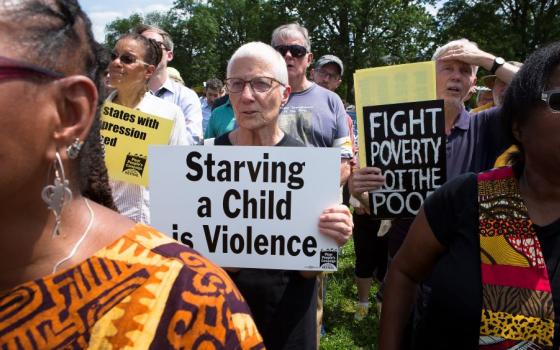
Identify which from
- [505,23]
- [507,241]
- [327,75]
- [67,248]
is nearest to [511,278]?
[507,241]

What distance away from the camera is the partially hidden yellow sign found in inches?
109

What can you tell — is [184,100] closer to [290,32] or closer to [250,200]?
[290,32]

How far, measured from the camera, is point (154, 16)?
60.4 metres

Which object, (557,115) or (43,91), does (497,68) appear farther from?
(43,91)

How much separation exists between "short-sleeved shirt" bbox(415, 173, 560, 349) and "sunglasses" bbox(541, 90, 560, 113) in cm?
32

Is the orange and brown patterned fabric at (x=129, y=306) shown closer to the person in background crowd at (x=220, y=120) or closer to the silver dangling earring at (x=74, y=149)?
the silver dangling earring at (x=74, y=149)

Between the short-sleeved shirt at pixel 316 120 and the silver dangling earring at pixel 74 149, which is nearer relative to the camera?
the silver dangling earring at pixel 74 149

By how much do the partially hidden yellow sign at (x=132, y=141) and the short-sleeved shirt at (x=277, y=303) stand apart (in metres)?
0.86

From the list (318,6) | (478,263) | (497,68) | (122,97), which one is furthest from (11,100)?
(318,6)

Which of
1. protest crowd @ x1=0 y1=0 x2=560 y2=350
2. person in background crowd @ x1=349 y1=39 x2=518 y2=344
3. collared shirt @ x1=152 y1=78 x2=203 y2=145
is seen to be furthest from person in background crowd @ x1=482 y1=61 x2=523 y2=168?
collared shirt @ x1=152 y1=78 x2=203 y2=145

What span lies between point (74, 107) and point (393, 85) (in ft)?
5.98

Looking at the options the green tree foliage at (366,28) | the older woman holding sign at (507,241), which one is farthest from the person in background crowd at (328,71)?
the green tree foliage at (366,28)

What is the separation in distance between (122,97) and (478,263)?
2215mm

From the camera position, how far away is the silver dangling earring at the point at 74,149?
3.49ft
